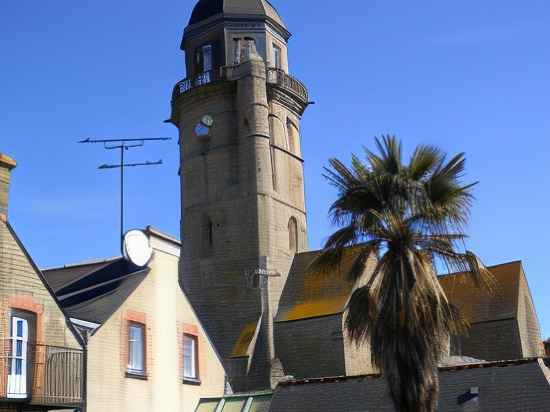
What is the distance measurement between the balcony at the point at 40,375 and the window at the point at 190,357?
17.1 ft

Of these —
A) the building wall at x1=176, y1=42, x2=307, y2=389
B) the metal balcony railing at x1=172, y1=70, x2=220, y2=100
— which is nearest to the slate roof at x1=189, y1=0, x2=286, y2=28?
the building wall at x1=176, y1=42, x2=307, y2=389

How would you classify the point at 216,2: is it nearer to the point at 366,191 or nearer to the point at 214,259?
the point at 214,259

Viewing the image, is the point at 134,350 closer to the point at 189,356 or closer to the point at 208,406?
the point at 189,356

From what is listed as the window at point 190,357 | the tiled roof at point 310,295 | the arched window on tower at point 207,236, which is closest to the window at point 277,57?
the arched window on tower at point 207,236

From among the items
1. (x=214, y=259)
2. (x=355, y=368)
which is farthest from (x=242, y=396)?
(x=214, y=259)

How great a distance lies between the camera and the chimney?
1834 centimetres

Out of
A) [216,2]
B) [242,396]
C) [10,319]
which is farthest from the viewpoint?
[216,2]

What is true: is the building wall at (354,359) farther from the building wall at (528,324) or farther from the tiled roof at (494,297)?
the building wall at (528,324)

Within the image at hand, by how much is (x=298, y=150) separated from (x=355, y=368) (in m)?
13.9

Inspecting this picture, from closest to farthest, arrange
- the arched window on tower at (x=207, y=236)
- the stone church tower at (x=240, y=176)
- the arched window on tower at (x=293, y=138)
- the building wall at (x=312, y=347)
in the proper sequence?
1. the building wall at (x=312, y=347)
2. the stone church tower at (x=240, y=176)
3. the arched window on tower at (x=207, y=236)
4. the arched window on tower at (x=293, y=138)

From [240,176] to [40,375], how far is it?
2645 cm

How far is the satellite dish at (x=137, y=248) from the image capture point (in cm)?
2177

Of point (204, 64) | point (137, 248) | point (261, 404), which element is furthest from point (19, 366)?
point (204, 64)

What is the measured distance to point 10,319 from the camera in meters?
18.1
